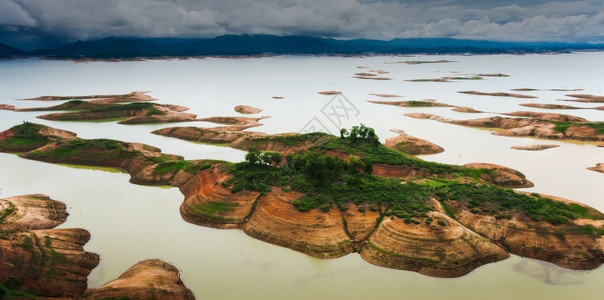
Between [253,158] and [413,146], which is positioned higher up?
[253,158]

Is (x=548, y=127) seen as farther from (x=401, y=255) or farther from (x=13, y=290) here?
(x=13, y=290)

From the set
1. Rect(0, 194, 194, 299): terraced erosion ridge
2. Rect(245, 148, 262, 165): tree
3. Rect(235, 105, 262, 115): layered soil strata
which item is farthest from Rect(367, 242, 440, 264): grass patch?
Rect(235, 105, 262, 115): layered soil strata

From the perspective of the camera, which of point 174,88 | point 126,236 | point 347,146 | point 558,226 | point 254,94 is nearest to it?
point 558,226

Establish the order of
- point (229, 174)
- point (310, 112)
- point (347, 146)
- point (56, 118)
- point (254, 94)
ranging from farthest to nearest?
1. point (254, 94)
2. point (310, 112)
3. point (56, 118)
4. point (347, 146)
5. point (229, 174)

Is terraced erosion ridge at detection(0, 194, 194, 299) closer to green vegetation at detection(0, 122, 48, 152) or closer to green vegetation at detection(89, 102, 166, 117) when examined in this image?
green vegetation at detection(0, 122, 48, 152)

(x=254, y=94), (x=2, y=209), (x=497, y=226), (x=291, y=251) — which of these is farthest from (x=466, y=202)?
(x=254, y=94)

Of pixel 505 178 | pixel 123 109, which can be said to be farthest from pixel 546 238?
pixel 123 109

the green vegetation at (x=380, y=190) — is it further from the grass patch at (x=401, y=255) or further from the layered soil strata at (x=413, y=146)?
the layered soil strata at (x=413, y=146)

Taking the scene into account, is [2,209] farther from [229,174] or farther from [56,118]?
[56,118]
